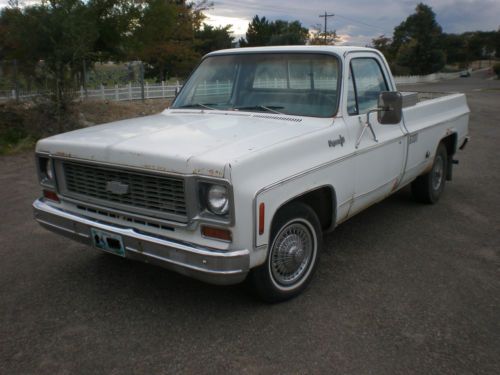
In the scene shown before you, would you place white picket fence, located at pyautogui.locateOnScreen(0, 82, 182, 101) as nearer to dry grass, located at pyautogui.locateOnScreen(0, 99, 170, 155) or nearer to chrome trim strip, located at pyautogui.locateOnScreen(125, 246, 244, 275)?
dry grass, located at pyautogui.locateOnScreen(0, 99, 170, 155)

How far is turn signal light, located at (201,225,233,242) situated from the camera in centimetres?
300

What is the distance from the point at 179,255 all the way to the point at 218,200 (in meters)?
0.43

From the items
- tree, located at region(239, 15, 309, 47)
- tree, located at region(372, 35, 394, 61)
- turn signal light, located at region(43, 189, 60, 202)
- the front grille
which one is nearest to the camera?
the front grille

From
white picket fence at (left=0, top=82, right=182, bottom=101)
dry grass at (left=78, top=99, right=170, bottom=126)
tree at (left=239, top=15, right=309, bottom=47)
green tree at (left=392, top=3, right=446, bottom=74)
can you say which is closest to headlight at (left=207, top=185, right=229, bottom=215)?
dry grass at (left=78, top=99, right=170, bottom=126)

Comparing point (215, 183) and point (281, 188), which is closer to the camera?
point (215, 183)

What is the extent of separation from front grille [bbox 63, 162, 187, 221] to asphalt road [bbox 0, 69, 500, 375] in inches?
32.0

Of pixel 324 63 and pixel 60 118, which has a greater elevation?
pixel 324 63

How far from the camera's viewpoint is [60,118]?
11227 mm

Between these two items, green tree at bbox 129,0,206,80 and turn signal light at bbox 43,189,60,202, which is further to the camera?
green tree at bbox 129,0,206,80

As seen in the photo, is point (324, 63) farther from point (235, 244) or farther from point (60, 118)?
point (60, 118)

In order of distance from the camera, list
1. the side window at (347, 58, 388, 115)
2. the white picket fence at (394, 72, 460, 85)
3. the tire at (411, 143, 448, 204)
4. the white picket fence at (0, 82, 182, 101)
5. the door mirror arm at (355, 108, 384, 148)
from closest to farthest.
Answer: the door mirror arm at (355, 108, 384, 148) < the side window at (347, 58, 388, 115) < the tire at (411, 143, 448, 204) < the white picket fence at (0, 82, 182, 101) < the white picket fence at (394, 72, 460, 85)

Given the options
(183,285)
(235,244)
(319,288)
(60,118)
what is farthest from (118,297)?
(60,118)

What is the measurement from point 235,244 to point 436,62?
66.6 m

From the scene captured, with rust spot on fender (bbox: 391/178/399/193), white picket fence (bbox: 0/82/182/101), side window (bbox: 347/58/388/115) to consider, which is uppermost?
side window (bbox: 347/58/388/115)
